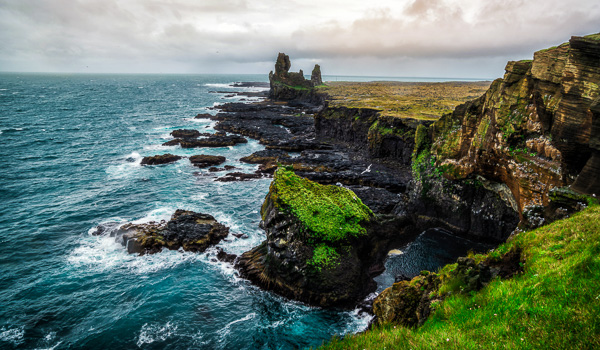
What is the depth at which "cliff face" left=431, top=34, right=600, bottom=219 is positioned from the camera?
54.9 feet

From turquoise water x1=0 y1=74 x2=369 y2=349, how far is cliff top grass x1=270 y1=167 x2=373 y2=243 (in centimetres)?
611

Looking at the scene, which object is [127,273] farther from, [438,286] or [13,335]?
[438,286]

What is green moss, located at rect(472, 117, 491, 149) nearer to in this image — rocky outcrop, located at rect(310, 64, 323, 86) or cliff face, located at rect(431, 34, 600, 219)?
cliff face, located at rect(431, 34, 600, 219)

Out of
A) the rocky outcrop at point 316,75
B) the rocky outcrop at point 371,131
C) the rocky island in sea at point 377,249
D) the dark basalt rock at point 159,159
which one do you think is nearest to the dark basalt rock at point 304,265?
the rocky island in sea at point 377,249

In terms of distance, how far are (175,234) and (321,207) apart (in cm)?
1577

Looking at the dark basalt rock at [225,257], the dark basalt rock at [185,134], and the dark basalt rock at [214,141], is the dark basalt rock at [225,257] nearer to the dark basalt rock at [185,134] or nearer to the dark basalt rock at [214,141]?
the dark basalt rock at [214,141]

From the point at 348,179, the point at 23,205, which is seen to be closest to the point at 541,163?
the point at 348,179

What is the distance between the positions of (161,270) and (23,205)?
26.3 metres

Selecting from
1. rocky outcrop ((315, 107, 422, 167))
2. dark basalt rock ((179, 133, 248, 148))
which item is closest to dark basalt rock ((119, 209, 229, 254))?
rocky outcrop ((315, 107, 422, 167))

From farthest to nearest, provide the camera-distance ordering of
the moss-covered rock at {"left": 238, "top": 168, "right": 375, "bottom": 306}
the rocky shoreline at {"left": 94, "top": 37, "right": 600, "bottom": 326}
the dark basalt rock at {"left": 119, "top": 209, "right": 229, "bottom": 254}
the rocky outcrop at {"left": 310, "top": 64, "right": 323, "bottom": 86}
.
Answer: the rocky outcrop at {"left": 310, "top": 64, "right": 323, "bottom": 86}, the dark basalt rock at {"left": 119, "top": 209, "right": 229, "bottom": 254}, the moss-covered rock at {"left": 238, "top": 168, "right": 375, "bottom": 306}, the rocky shoreline at {"left": 94, "top": 37, "right": 600, "bottom": 326}

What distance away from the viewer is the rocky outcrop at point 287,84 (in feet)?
468

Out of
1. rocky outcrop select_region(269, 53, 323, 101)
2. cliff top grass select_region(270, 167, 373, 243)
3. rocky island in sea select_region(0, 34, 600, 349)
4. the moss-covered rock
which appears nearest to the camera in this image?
rocky island in sea select_region(0, 34, 600, 349)

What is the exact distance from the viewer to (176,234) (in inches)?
1204

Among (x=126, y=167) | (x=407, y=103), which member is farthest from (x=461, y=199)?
(x=407, y=103)
